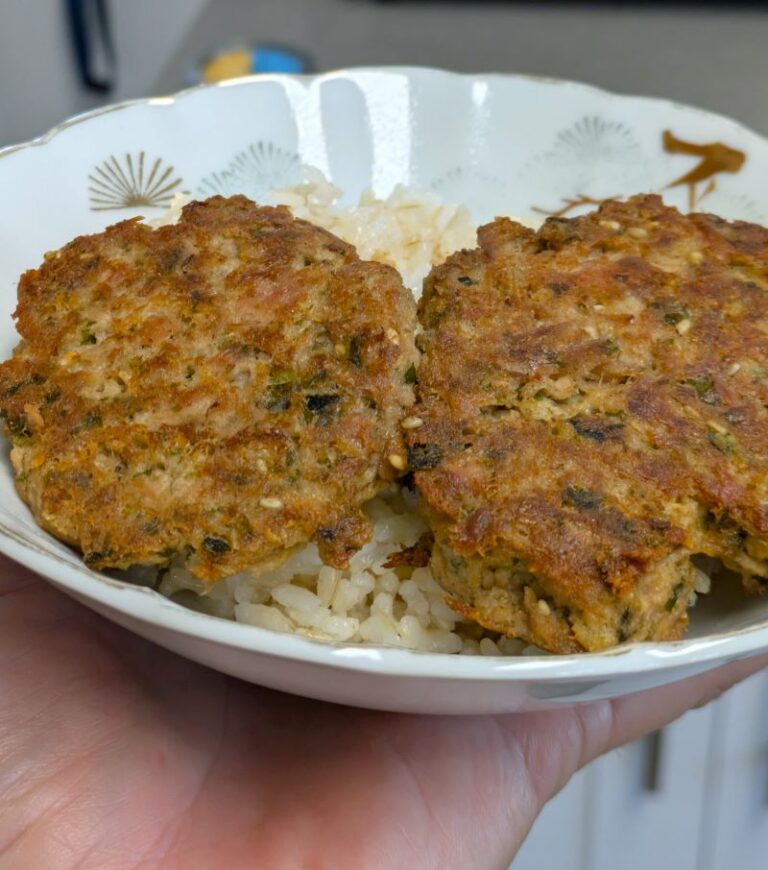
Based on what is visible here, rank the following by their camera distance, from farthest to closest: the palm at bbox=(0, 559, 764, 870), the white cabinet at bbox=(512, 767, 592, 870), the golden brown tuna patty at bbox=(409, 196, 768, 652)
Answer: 1. the white cabinet at bbox=(512, 767, 592, 870)
2. the palm at bbox=(0, 559, 764, 870)
3. the golden brown tuna patty at bbox=(409, 196, 768, 652)

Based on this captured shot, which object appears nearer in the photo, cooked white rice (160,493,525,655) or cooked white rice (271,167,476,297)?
cooked white rice (160,493,525,655)

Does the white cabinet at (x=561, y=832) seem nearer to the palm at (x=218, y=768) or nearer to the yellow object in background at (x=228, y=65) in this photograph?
the palm at (x=218, y=768)

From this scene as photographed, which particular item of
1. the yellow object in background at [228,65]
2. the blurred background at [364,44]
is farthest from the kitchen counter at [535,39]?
the yellow object in background at [228,65]

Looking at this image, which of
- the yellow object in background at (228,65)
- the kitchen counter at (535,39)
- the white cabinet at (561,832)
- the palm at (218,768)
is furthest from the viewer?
the kitchen counter at (535,39)

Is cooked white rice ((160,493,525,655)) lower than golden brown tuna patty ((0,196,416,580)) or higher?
lower

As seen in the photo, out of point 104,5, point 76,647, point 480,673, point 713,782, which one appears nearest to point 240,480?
point 480,673

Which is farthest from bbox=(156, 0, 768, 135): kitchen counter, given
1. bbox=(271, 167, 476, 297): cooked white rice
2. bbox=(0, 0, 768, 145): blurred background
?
bbox=(271, 167, 476, 297): cooked white rice

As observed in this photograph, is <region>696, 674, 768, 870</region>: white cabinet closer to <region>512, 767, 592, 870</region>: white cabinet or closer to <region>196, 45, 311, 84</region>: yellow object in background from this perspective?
<region>512, 767, 592, 870</region>: white cabinet

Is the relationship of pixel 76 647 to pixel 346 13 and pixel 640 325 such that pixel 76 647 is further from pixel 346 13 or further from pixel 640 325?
pixel 346 13
